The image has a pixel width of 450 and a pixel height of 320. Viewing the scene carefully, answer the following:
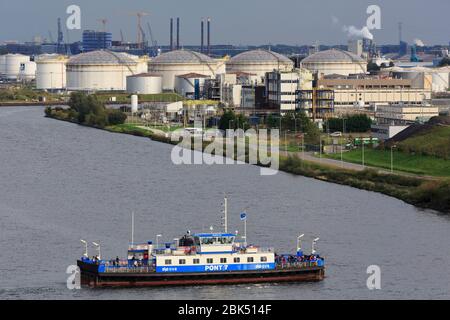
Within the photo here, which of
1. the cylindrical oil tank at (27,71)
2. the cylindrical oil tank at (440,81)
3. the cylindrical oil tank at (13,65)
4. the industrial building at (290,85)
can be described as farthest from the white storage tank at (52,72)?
the industrial building at (290,85)

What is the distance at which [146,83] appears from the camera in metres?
67.5

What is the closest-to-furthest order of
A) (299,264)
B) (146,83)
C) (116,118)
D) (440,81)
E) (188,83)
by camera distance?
1. (299,264)
2. (116,118)
3. (440,81)
4. (188,83)
5. (146,83)

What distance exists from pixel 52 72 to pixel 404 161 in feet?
159

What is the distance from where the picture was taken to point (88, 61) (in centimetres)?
7162

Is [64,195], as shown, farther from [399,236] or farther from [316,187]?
[399,236]

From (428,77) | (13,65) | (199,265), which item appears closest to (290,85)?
(428,77)

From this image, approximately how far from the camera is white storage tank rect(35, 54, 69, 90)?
77000 mm

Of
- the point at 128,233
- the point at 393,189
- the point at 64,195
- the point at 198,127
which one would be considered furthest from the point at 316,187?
the point at 198,127

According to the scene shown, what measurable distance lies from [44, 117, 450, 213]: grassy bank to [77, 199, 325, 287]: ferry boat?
6.66 m

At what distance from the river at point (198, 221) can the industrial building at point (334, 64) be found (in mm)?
30794

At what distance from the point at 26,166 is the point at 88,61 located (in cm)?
3971

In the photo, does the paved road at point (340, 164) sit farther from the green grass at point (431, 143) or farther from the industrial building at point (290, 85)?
the industrial building at point (290, 85)

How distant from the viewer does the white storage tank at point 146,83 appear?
221ft

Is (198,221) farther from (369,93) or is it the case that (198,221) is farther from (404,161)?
(369,93)
